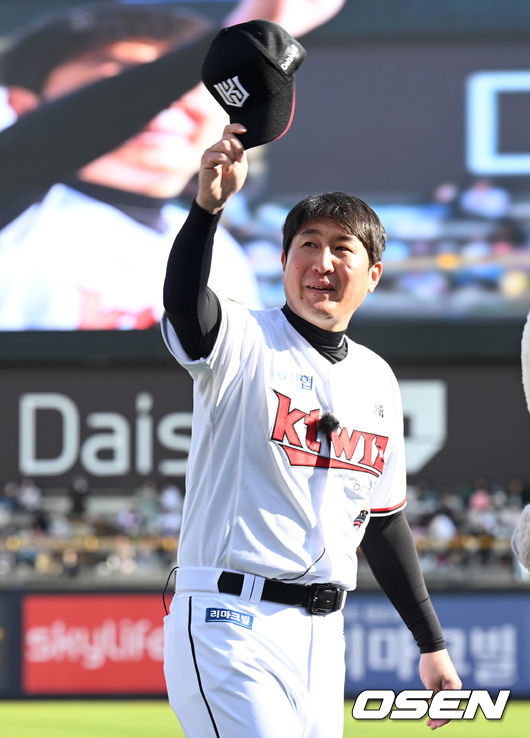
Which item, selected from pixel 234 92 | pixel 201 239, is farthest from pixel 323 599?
pixel 234 92

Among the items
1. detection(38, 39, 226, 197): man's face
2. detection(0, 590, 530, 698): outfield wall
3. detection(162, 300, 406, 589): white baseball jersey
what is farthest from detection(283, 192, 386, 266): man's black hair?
detection(38, 39, 226, 197): man's face

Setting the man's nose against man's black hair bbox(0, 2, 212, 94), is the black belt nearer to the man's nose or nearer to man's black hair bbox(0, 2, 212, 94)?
the man's nose

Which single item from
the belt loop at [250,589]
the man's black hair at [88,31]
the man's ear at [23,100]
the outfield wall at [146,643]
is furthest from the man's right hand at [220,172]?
the man's ear at [23,100]

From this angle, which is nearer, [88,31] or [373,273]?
[373,273]

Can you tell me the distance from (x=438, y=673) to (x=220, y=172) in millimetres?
1386

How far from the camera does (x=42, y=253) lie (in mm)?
20812

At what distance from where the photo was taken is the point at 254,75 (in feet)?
8.29

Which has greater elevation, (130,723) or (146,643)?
(146,643)

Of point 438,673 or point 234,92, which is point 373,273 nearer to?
point 234,92

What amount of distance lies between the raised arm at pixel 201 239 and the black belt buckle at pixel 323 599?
2.08ft

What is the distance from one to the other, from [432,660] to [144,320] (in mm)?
17693

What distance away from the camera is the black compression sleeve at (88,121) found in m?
21.3

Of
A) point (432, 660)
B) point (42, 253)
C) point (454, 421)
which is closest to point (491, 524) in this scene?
point (454, 421)

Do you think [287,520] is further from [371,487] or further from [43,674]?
[43,674]
